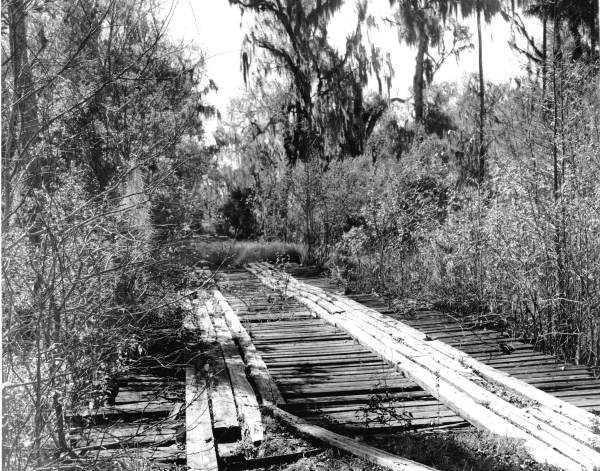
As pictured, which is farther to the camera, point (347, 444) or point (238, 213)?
point (238, 213)

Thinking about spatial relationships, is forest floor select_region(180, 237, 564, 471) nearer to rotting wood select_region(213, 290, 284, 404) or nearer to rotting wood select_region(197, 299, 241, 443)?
rotting wood select_region(197, 299, 241, 443)

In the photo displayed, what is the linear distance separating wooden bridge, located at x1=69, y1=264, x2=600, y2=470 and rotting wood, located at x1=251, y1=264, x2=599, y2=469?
1 cm

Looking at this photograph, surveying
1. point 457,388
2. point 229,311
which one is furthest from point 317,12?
point 457,388

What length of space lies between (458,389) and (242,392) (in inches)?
61.8

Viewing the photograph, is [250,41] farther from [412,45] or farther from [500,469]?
[500,469]

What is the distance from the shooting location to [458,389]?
491 cm

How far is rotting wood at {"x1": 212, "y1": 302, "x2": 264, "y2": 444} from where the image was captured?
413cm

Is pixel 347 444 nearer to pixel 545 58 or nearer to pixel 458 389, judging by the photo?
pixel 458 389

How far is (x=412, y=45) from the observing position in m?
24.6

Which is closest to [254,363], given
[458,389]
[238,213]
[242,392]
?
[242,392]

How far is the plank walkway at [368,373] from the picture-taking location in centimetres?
445

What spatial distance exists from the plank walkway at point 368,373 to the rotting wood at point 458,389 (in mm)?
107

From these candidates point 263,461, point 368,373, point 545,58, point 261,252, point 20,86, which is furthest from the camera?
point 261,252

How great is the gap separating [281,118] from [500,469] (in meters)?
19.2
